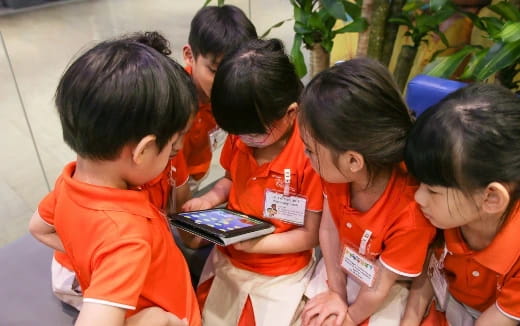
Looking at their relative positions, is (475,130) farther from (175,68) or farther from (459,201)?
(175,68)

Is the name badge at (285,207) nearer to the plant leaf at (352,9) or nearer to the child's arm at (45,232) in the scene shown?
the child's arm at (45,232)

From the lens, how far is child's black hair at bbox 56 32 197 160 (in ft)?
2.53

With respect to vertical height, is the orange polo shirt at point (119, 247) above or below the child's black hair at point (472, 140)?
below

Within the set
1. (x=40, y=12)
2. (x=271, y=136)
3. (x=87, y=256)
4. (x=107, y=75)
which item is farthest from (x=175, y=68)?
(x=40, y=12)

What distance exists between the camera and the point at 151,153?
2.77ft

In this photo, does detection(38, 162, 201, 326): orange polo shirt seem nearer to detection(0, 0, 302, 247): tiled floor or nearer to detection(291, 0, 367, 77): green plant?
detection(291, 0, 367, 77): green plant

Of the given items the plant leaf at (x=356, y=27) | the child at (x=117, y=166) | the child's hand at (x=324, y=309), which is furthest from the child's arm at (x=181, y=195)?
the plant leaf at (x=356, y=27)

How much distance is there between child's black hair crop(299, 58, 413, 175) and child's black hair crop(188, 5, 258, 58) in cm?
51

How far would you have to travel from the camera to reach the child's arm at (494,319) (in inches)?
34.8

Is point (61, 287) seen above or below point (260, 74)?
below

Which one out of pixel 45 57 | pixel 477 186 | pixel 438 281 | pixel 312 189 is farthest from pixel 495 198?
pixel 45 57

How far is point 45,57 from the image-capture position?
129 inches

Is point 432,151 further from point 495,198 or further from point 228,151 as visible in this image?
point 228,151

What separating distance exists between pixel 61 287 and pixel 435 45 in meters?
1.97
